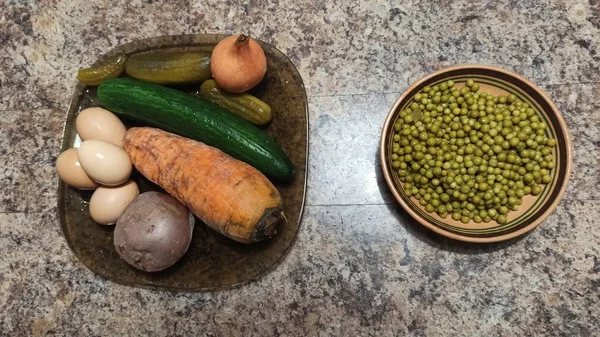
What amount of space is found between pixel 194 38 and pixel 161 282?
0.75m

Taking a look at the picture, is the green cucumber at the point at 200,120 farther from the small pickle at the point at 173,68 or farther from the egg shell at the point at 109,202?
the egg shell at the point at 109,202

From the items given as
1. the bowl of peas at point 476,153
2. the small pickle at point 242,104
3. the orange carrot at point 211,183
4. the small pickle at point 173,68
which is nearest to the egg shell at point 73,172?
the orange carrot at point 211,183

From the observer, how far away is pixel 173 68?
146 cm

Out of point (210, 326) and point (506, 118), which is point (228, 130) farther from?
point (506, 118)

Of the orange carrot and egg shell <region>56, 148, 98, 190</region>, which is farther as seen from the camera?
egg shell <region>56, 148, 98, 190</region>

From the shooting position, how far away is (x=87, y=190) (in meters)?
1.50

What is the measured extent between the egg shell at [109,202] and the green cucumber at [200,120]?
0.74ft

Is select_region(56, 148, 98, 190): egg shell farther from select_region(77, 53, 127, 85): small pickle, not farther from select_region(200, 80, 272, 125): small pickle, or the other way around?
select_region(200, 80, 272, 125): small pickle

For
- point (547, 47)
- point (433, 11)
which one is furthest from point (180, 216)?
point (547, 47)

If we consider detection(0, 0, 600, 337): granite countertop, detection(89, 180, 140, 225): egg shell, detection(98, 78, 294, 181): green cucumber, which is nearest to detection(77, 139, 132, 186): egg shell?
detection(89, 180, 140, 225): egg shell

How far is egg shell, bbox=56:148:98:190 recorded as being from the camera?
4.65 ft

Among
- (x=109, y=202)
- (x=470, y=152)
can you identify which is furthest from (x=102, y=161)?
(x=470, y=152)

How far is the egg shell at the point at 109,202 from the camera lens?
1.41 m

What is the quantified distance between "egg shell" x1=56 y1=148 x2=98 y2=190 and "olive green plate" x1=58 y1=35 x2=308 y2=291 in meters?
0.07
